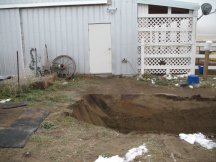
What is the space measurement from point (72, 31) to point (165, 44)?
3830 mm

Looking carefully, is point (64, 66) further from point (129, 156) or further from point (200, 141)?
point (129, 156)

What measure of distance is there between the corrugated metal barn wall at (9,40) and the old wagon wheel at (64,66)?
1.44 meters

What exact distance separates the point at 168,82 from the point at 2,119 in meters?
6.12

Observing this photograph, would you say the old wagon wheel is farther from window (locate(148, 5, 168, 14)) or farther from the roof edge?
window (locate(148, 5, 168, 14))

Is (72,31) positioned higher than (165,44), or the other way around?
(72,31)

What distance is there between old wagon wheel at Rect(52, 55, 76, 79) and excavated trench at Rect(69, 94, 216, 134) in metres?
3.09

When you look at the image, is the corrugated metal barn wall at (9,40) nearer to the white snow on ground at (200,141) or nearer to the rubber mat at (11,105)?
the rubber mat at (11,105)

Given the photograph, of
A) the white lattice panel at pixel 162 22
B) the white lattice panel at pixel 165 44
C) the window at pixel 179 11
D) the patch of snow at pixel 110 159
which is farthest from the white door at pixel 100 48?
the patch of snow at pixel 110 159

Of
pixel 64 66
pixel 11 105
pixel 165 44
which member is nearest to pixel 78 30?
pixel 64 66

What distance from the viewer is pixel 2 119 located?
6496mm

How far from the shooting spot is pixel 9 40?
11883mm

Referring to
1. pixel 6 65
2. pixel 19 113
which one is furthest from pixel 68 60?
pixel 19 113

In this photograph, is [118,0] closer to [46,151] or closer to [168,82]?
[168,82]

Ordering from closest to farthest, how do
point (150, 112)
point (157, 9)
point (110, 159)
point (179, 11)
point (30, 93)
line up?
point (110, 159), point (150, 112), point (30, 93), point (179, 11), point (157, 9)
